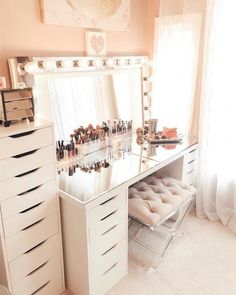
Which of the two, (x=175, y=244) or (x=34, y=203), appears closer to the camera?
(x=34, y=203)

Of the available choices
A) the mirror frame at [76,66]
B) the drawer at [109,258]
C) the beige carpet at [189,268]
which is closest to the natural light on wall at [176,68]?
the mirror frame at [76,66]

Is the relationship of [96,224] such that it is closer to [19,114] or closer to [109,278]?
[109,278]

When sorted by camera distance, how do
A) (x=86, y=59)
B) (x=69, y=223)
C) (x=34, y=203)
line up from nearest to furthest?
1. (x=34, y=203)
2. (x=69, y=223)
3. (x=86, y=59)

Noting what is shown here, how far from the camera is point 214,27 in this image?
2.05m

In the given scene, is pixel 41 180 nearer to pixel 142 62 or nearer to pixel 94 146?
pixel 94 146

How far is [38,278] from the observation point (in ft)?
5.21

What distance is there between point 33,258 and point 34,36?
1.34 m

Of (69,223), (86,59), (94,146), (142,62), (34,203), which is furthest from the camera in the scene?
(142,62)

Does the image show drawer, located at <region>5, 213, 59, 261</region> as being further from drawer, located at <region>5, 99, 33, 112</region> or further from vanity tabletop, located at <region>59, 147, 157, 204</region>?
drawer, located at <region>5, 99, 33, 112</region>

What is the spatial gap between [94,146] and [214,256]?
1244mm

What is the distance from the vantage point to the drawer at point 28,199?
135 centimetres

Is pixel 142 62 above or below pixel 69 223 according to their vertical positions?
above

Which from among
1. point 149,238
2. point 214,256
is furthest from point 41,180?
point 214,256

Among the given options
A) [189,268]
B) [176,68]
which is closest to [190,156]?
[176,68]
